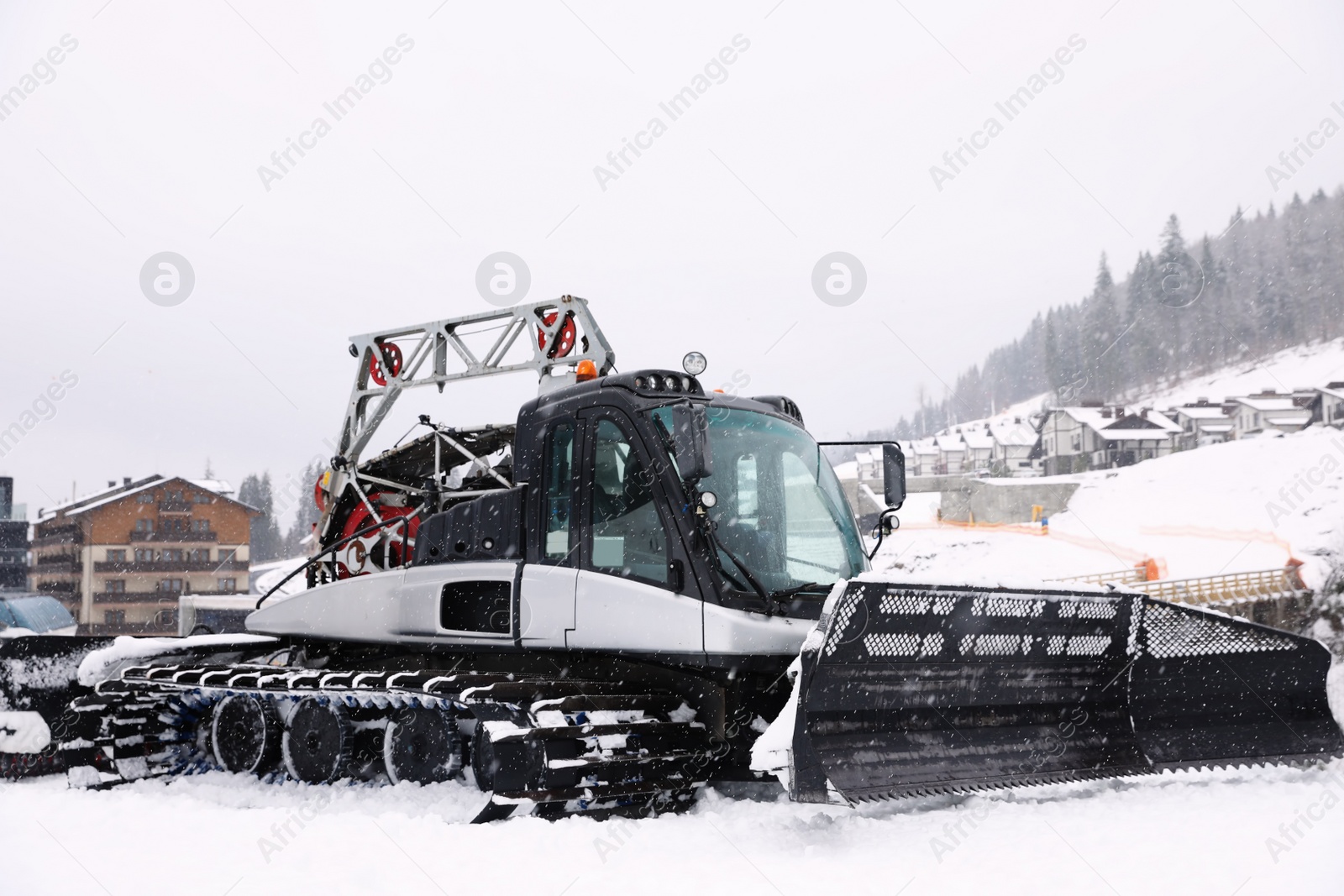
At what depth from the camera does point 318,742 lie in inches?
277

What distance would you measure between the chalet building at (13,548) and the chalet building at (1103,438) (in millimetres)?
54236

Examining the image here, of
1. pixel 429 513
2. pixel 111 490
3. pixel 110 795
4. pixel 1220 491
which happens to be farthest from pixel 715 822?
pixel 1220 491

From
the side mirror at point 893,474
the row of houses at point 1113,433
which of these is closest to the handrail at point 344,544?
the side mirror at point 893,474

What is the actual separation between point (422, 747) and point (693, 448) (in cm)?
256

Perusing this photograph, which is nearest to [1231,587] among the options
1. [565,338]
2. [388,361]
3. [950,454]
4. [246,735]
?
[565,338]

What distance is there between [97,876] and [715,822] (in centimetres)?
272

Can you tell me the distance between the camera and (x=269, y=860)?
15.6 feet

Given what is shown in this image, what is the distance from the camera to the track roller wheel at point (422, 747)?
20.8ft

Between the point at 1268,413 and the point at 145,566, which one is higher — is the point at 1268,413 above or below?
above

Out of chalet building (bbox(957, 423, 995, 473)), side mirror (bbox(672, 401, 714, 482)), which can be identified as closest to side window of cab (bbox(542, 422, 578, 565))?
side mirror (bbox(672, 401, 714, 482))

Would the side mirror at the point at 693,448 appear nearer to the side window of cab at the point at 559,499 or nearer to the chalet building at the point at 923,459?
the side window of cab at the point at 559,499

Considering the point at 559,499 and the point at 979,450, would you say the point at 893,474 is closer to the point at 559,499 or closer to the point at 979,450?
the point at 559,499

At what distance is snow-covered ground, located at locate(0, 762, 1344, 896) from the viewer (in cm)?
440

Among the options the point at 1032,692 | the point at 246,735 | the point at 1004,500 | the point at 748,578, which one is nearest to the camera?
the point at 748,578
